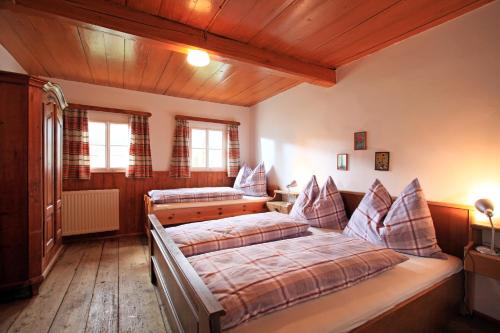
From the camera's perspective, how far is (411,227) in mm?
1847

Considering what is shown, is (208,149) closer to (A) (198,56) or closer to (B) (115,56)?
(B) (115,56)

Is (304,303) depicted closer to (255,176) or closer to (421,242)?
(421,242)

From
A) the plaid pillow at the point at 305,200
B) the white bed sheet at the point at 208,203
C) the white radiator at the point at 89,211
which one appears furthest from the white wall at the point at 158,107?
the plaid pillow at the point at 305,200

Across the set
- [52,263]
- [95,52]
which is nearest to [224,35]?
[95,52]

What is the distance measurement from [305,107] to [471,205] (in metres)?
2.16

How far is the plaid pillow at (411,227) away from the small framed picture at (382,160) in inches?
16.7

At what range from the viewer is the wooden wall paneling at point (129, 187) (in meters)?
3.61

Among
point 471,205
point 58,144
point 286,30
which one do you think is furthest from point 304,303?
point 58,144

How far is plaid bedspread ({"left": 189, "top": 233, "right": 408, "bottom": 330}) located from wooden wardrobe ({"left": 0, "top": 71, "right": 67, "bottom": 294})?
1.78 metres

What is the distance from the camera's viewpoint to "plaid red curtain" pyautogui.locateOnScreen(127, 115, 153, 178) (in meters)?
3.78

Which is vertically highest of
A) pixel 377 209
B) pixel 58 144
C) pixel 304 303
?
pixel 58 144

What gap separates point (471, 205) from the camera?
5.97ft

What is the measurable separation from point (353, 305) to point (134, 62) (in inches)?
122

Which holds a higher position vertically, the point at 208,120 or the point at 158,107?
the point at 158,107
